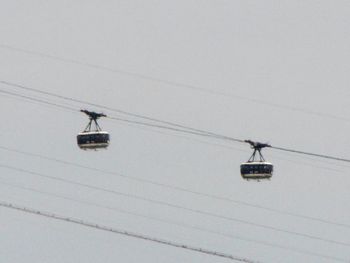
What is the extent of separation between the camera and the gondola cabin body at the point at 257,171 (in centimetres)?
6341

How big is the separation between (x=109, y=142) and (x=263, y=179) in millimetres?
6863

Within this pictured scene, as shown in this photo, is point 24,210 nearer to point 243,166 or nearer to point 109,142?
point 109,142

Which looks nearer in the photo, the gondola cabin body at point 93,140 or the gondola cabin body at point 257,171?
the gondola cabin body at point 93,140

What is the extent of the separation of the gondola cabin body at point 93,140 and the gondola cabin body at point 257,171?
6244mm

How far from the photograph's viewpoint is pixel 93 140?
61781 mm

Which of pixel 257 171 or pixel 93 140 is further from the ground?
pixel 257 171

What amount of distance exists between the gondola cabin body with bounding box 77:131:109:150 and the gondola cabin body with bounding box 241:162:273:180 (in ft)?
20.5

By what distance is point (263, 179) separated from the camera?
63719 mm

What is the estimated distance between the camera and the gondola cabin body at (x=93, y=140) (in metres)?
61.6

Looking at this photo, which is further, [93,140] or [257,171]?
[257,171]

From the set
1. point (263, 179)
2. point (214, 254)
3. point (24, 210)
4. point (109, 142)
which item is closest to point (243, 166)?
point (263, 179)

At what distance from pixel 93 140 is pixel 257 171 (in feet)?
23.4

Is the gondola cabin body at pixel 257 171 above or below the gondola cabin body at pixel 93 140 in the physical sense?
above

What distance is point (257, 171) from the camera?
63.5 m
